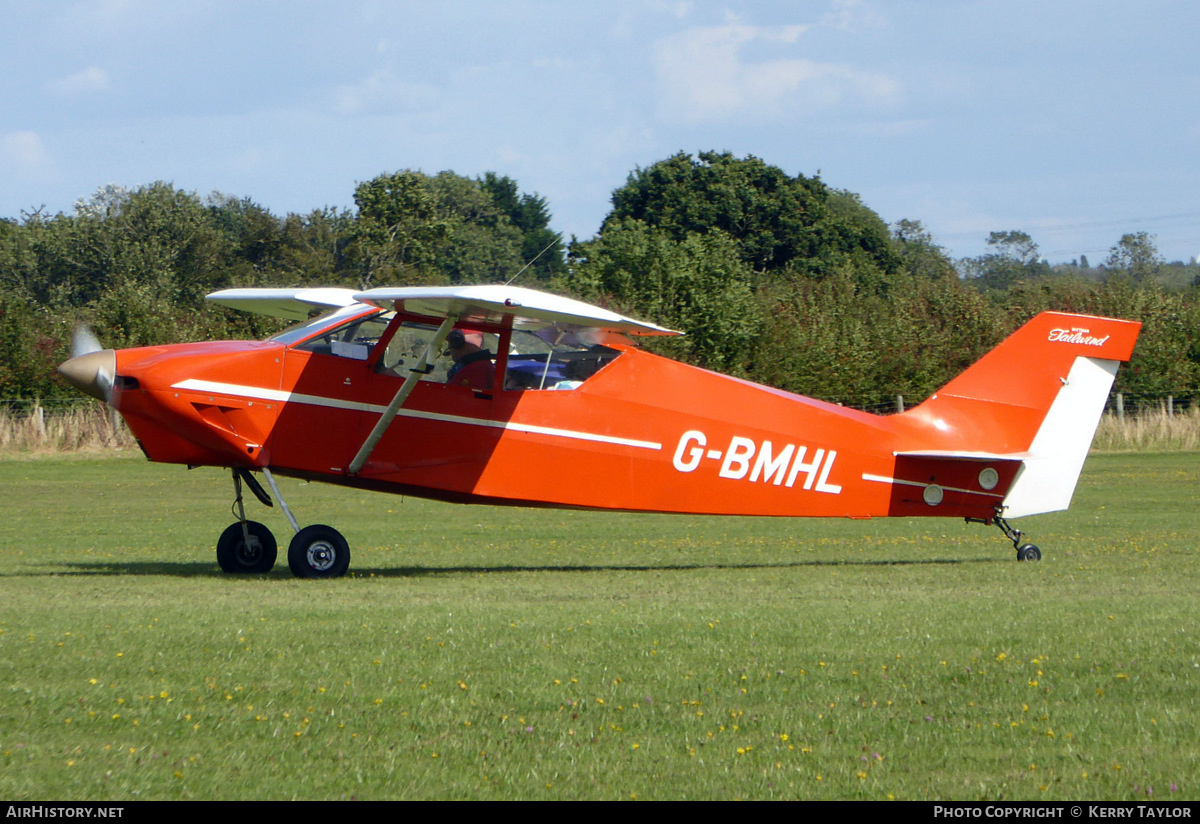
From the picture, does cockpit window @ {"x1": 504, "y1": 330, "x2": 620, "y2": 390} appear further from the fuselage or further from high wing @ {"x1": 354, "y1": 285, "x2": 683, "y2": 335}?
high wing @ {"x1": 354, "y1": 285, "x2": 683, "y2": 335}

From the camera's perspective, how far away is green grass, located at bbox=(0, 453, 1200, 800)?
5.14m

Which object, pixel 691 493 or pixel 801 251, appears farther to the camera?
pixel 801 251

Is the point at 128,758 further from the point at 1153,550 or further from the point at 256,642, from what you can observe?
the point at 1153,550

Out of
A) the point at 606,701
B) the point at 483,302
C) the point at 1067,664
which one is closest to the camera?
the point at 606,701

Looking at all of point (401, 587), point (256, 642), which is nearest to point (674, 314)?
point (401, 587)

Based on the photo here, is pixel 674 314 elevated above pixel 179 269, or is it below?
below

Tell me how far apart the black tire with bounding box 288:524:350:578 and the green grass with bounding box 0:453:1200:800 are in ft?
0.95

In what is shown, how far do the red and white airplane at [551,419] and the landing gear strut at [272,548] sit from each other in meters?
0.02

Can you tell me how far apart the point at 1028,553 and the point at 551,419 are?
5.86 metres

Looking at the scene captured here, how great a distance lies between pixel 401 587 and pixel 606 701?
220 inches

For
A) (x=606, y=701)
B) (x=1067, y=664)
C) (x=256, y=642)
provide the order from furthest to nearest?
(x=256, y=642) < (x=1067, y=664) < (x=606, y=701)

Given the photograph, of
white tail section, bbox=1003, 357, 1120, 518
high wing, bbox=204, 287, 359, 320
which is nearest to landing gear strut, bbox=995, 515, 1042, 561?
white tail section, bbox=1003, 357, 1120, 518

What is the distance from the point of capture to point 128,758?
5309mm

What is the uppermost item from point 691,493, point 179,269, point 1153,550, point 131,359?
point 179,269
